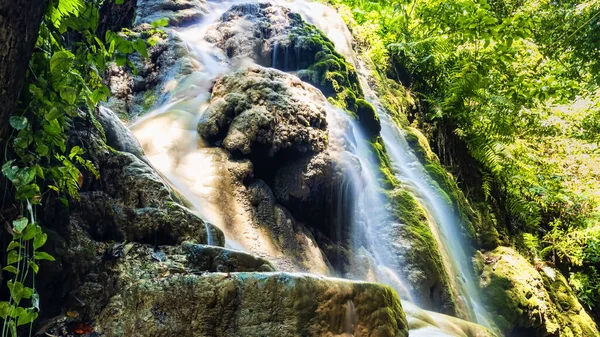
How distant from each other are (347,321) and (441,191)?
640 cm

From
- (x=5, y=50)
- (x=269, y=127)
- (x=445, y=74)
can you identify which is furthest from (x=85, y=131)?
(x=445, y=74)

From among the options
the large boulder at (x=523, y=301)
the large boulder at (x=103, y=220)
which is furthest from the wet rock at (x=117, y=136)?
the large boulder at (x=523, y=301)

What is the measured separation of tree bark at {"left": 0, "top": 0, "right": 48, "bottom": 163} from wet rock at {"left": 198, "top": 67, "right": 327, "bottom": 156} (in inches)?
137

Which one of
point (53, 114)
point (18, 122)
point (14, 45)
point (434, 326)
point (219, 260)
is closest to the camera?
point (14, 45)

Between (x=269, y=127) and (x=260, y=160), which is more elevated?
(x=269, y=127)

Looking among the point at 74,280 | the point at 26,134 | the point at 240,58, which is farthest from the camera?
the point at 240,58

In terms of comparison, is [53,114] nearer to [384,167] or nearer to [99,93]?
[99,93]

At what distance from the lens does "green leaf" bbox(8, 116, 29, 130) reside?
1.73m

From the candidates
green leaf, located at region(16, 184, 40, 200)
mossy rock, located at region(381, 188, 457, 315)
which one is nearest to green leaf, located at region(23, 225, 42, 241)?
green leaf, located at region(16, 184, 40, 200)

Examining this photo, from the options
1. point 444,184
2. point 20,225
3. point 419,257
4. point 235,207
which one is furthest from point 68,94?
point 444,184

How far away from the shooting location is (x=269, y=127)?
525cm

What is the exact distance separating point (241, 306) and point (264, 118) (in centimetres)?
342

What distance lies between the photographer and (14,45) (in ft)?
5.37

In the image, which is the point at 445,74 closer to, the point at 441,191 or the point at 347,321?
the point at 441,191
